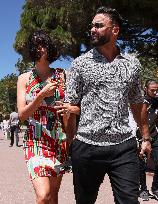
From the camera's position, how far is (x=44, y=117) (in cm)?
383

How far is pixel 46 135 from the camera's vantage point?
3.81 meters

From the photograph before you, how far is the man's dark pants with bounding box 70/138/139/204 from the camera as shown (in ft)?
10.5

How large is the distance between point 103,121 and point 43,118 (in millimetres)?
759

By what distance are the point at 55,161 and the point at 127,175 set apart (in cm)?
74

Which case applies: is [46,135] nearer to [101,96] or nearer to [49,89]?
[49,89]

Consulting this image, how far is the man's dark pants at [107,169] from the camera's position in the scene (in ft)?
10.5

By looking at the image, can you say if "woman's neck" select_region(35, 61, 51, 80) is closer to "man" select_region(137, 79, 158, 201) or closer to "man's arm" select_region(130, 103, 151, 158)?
"man's arm" select_region(130, 103, 151, 158)

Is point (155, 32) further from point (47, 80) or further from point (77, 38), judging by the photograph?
point (47, 80)

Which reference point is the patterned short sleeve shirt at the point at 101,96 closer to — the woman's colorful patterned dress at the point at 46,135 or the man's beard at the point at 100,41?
the man's beard at the point at 100,41

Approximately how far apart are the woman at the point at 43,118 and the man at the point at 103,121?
15.9 inches

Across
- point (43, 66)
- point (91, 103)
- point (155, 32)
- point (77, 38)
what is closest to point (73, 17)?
point (77, 38)

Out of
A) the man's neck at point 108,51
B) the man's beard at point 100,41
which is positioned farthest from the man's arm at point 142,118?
the man's beard at point 100,41

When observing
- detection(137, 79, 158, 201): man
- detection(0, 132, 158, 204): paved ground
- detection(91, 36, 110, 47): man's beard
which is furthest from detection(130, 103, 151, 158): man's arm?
detection(137, 79, 158, 201): man

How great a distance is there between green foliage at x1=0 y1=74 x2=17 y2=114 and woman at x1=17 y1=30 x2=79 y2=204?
199 ft
